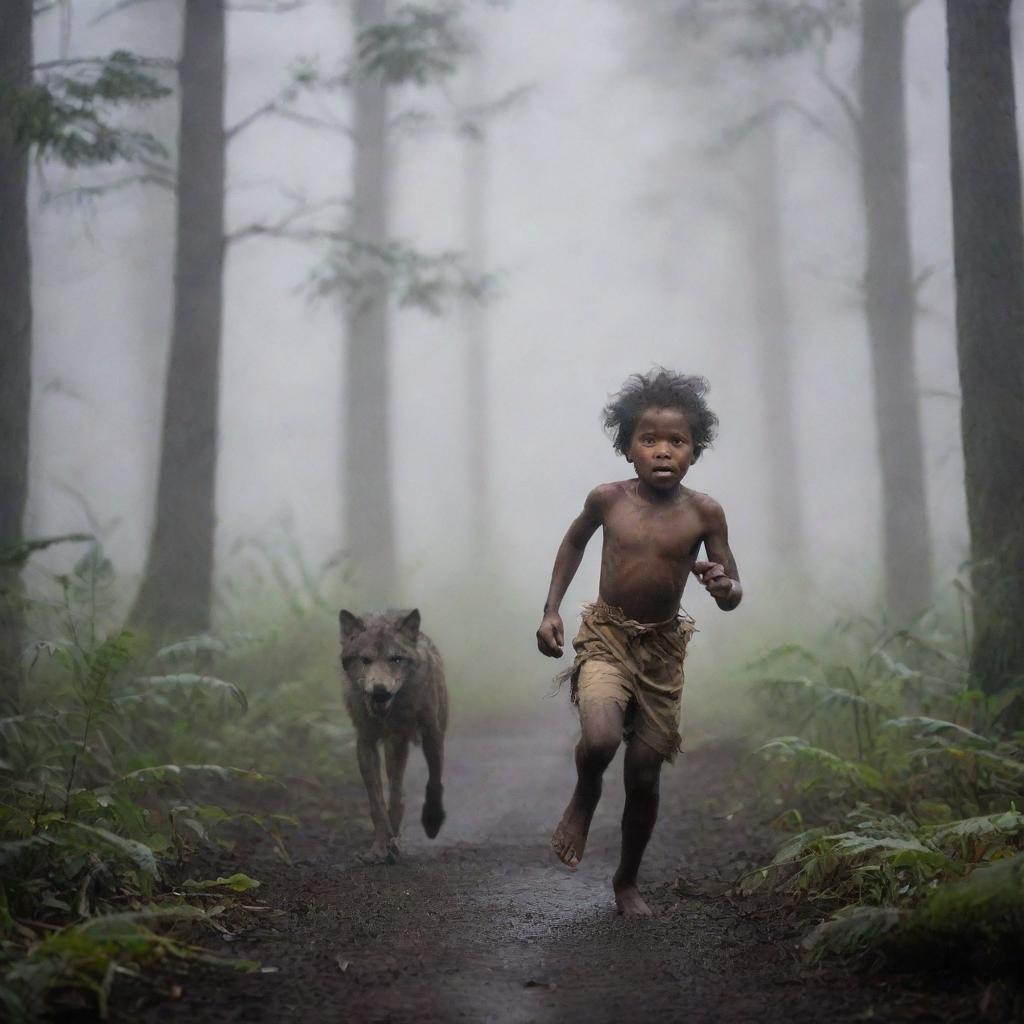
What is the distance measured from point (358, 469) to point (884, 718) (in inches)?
439

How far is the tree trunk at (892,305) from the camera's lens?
1258 centimetres

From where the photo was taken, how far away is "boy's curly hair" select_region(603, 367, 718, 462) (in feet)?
16.8

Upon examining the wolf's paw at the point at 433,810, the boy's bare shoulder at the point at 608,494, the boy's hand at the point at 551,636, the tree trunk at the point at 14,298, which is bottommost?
the wolf's paw at the point at 433,810

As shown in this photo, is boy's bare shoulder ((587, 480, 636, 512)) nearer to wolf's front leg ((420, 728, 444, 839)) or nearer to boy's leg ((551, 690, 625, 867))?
boy's leg ((551, 690, 625, 867))

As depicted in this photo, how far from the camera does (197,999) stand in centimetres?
360

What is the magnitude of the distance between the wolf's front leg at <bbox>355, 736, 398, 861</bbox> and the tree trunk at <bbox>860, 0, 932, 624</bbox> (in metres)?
8.01

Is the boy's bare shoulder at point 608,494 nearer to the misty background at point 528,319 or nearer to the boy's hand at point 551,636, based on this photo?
the boy's hand at point 551,636

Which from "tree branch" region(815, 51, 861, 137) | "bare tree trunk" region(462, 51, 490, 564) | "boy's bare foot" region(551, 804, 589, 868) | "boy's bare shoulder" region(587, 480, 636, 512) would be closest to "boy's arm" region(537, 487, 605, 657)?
"boy's bare shoulder" region(587, 480, 636, 512)

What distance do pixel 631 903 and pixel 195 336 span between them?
789 cm

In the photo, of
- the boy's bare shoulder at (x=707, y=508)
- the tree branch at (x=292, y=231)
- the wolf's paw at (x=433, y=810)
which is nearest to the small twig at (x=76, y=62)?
the tree branch at (x=292, y=231)

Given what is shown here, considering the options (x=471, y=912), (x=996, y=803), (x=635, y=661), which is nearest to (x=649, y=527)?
(x=635, y=661)

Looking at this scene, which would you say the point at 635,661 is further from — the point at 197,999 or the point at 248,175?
the point at 248,175

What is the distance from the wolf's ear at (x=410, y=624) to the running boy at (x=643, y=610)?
75.3 inches

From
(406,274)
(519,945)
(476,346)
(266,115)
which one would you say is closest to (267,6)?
(266,115)
